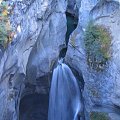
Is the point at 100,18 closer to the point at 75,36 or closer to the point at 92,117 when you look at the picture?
the point at 75,36

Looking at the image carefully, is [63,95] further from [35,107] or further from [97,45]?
[97,45]

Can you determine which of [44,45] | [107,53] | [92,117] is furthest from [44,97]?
[107,53]

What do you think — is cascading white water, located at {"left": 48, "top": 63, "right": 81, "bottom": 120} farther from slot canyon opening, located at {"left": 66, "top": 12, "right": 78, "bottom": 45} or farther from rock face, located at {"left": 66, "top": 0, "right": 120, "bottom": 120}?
slot canyon opening, located at {"left": 66, "top": 12, "right": 78, "bottom": 45}

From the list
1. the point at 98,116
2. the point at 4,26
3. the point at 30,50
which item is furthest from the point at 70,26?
the point at 4,26

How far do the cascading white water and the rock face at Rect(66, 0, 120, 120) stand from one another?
0.75m

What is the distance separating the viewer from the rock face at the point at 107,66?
25.9 ft

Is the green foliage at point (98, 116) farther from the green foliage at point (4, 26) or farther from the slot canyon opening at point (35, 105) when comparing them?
the green foliage at point (4, 26)

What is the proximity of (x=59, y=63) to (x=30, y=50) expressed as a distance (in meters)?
1.34

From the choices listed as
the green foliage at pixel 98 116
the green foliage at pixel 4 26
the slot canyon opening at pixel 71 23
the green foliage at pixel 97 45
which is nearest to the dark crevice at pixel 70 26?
the slot canyon opening at pixel 71 23

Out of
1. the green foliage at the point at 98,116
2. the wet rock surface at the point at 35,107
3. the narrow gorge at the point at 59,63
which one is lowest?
the wet rock surface at the point at 35,107

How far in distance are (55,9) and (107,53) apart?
282cm

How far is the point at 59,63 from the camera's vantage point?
32.3ft

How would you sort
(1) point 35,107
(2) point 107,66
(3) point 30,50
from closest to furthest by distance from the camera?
(2) point 107,66 → (3) point 30,50 → (1) point 35,107

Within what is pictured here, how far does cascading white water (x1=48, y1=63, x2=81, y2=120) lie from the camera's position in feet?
30.7
